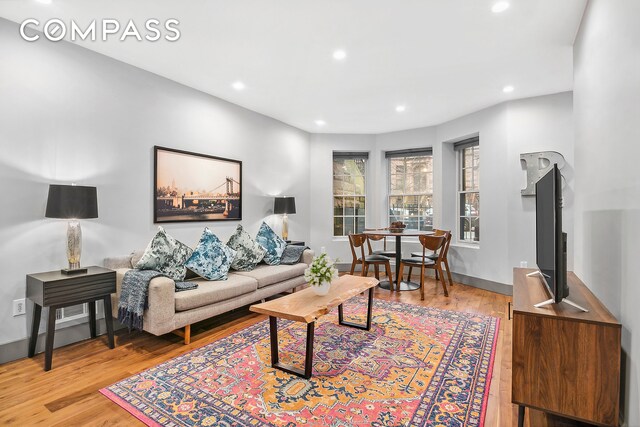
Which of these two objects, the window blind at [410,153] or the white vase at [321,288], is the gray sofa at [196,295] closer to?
the white vase at [321,288]

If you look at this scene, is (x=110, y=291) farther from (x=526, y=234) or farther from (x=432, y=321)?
(x=526, y=234)

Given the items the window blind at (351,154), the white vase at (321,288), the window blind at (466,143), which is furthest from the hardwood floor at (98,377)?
the window blind at (351,154)

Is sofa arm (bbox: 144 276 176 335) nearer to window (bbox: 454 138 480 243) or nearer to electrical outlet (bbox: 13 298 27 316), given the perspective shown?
electrical outlet (bbox: 13 298 27 316)

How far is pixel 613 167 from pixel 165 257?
143 inches

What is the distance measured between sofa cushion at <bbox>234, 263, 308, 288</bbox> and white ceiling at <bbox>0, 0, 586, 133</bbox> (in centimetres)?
234

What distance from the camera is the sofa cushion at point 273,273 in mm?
3953

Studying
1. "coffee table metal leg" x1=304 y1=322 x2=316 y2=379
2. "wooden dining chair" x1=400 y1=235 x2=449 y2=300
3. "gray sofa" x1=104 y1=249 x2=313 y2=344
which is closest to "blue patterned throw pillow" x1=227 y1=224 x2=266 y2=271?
"gray sofa" x1=104 y1=249 x2=313 y2=344

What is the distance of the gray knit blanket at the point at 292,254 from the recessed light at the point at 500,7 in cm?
350

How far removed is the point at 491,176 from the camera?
4941mm

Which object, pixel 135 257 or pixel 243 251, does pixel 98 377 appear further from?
pixel 243 251

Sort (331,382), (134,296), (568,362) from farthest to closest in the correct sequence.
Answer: (134,296), (331,382), (568,362)

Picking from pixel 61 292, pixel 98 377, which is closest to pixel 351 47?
pixel 61 292

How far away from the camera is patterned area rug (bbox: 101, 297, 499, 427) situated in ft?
6.46

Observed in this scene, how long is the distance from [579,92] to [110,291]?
14.5 ft
